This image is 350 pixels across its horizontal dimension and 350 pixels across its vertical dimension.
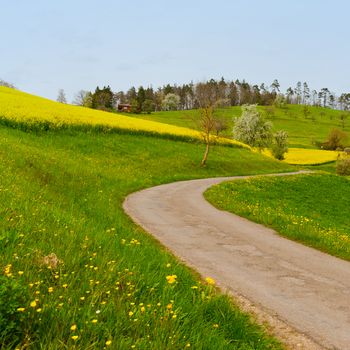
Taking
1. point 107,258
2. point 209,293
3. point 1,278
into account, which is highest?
point 1,278

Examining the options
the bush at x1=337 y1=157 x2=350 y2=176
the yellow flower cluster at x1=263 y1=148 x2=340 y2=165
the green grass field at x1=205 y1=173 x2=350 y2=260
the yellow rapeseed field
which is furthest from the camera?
the yellow flower cluster at x1=263 y1=148 x2=340 y2=165

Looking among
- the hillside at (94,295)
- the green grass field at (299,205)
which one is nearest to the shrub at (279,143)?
the green grass field at (299,205)

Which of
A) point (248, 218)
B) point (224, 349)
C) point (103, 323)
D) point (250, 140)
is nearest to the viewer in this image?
point (103, 323)

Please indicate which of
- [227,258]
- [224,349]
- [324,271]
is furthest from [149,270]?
[324,271]

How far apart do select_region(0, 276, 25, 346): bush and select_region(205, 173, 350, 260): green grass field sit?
10.6 metres

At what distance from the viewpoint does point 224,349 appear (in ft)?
15.1

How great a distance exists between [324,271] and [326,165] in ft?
279

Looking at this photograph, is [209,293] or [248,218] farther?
[248,218]

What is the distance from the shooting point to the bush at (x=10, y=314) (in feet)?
11.9

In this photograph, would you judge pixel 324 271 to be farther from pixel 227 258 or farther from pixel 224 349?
pixel 224 349

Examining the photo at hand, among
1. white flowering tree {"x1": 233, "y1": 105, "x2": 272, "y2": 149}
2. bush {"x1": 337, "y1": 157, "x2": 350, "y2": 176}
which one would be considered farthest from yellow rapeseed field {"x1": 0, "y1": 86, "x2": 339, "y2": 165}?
bush {"x1": 337, "y1": 157, "x2": 350, "y2": 176}

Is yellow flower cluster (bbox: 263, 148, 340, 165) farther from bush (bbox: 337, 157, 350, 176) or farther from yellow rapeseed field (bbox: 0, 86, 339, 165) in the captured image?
yellow rapeseed field (bbox: 0, 86, 339, 165)

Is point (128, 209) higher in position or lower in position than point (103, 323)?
lower

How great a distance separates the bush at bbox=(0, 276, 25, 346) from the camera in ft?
11.9
